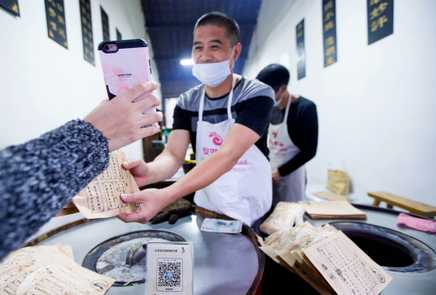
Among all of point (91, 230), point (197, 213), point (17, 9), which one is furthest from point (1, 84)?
point (197, 213)

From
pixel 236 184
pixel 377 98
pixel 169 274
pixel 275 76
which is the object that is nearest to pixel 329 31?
pixel 377 98

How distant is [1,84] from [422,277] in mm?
2267

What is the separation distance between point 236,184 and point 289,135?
47.3 inches

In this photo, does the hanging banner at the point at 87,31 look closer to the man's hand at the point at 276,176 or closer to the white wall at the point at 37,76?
the white wall at the point at 37,76

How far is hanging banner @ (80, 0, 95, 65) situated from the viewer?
2.78m

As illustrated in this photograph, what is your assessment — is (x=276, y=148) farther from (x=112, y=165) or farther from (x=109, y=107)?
(x=109, y=107)

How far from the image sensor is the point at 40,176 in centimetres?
37

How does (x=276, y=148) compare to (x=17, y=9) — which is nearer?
(x=17, y=9)

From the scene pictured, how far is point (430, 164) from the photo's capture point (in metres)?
2.02

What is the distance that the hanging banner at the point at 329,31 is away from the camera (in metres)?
3.21

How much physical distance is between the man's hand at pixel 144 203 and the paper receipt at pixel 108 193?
2cm

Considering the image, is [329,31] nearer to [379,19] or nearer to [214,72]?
[379,19]

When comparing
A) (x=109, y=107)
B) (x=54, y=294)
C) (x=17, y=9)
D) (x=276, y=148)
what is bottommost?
(x=54, y=294)

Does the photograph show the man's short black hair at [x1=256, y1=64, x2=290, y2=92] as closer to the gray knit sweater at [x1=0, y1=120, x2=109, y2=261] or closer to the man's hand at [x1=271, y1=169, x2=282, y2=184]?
the man's hand at [x1=271, y1=169, x2=282, y2=184]
